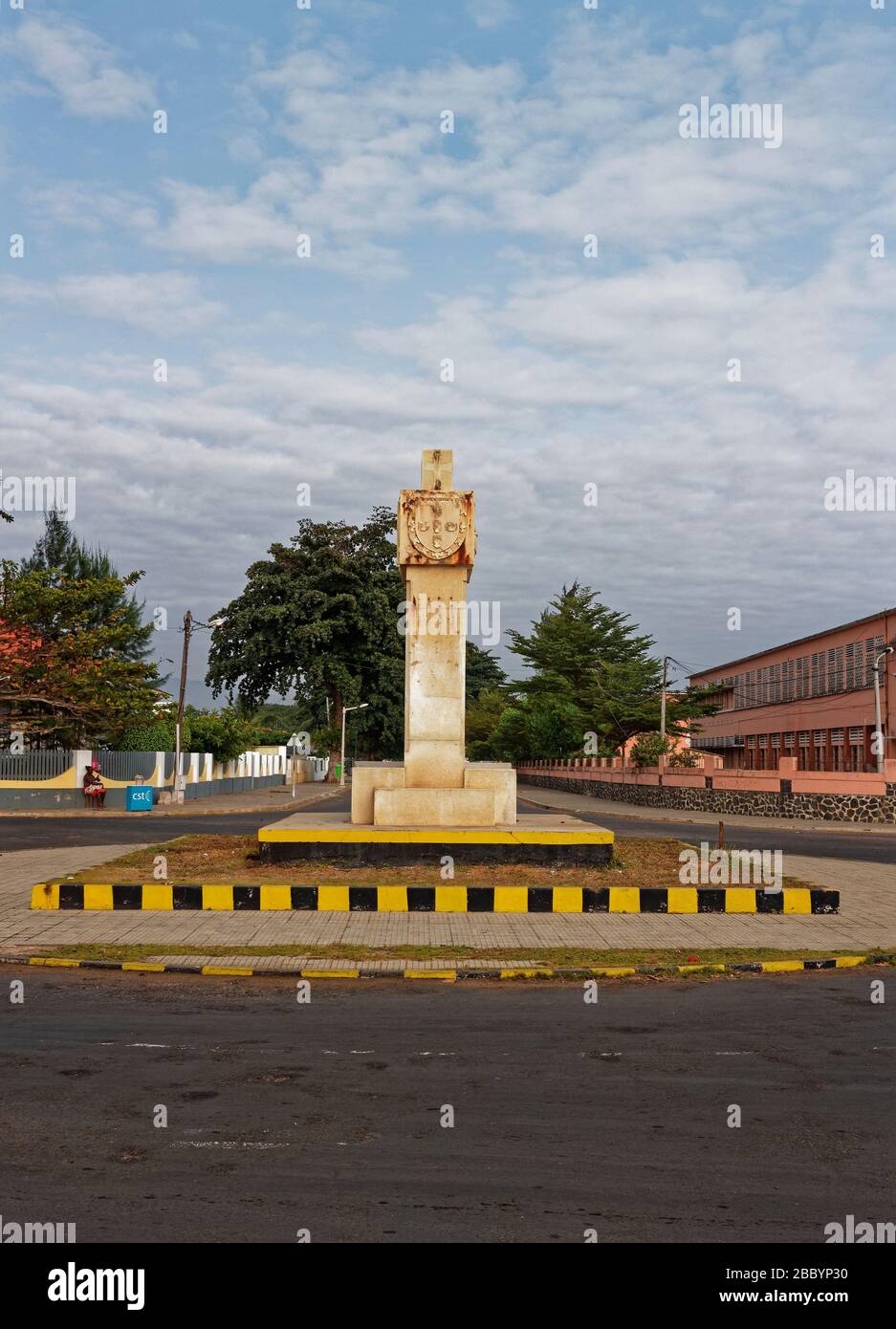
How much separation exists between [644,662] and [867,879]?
148 feet

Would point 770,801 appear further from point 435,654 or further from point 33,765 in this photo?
point 33,765

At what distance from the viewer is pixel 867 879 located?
17.5 meters

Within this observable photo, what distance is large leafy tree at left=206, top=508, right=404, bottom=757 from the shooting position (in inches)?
2534

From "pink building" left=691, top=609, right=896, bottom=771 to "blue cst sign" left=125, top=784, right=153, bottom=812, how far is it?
78.9ft

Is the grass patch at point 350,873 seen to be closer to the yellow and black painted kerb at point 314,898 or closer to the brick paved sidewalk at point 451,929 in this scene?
the yellow and black painted kerb at point 314,898

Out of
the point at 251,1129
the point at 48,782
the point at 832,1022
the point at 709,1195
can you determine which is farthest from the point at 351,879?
the point at 48,782

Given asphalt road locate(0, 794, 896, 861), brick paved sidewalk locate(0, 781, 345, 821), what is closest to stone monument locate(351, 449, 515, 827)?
asphalt road locate(0, 794, 896, 861)

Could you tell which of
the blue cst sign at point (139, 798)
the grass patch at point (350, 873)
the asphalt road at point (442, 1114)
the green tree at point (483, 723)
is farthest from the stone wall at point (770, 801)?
the green tree at point (483, 723)

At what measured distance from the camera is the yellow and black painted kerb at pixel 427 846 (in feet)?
52.2

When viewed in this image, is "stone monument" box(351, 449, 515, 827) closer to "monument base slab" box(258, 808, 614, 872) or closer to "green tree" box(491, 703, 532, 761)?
"monument base slab" box(258, 808, 614, 872)

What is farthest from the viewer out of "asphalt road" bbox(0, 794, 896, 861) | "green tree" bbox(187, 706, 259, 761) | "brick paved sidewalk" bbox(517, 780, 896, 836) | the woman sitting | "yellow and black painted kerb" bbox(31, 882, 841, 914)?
"green tree" bbox(187, 706, 259, 761)

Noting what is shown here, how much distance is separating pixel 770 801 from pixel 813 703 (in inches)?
677

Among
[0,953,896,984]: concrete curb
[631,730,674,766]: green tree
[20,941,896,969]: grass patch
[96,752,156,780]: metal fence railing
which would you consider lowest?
[0,953,896,984]: concrete curb

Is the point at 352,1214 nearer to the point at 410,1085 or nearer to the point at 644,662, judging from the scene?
the point at 410,1085
